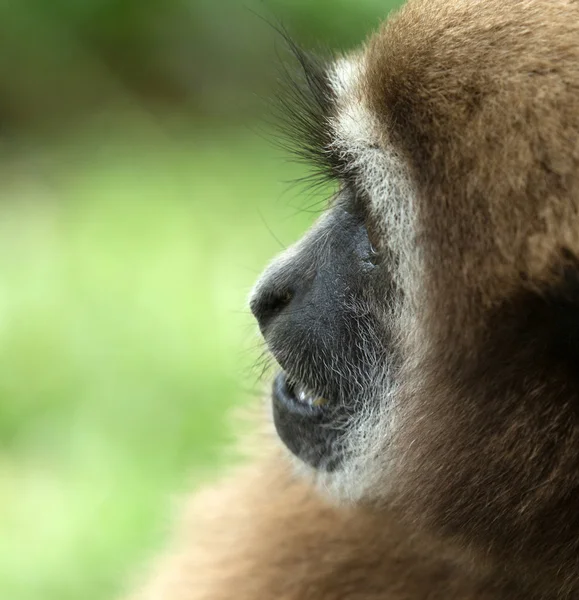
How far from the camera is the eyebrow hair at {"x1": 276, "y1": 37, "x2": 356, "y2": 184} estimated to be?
205cm

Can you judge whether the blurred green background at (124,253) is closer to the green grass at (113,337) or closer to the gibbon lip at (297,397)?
the green grass at (113,337)

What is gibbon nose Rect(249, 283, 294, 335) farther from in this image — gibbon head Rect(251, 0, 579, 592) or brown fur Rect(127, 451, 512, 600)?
brown fur Rect(127, 451, 512, 600)

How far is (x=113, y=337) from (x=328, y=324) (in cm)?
282

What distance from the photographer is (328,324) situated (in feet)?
6.38

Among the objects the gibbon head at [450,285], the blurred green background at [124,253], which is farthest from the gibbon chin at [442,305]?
the blurred green background at [124,253]

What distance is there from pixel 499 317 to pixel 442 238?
171 mm

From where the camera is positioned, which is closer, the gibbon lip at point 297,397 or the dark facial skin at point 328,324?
the dark facial skin at point 328,324

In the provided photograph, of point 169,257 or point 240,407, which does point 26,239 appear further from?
point 240,407

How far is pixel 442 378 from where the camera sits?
1782 millimetres

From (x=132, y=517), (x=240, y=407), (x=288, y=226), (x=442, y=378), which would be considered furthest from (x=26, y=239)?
(x=442, y=378)

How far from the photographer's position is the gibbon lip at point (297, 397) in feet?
6.77

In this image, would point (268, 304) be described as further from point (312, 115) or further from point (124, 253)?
point (124, 253)

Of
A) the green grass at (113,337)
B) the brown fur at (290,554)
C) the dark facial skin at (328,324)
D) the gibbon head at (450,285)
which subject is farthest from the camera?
the green grass at (113,337)

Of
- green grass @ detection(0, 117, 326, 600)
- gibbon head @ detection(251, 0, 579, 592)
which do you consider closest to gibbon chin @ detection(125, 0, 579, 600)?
gibbon head @ detection(251, 0, 579, 592)
